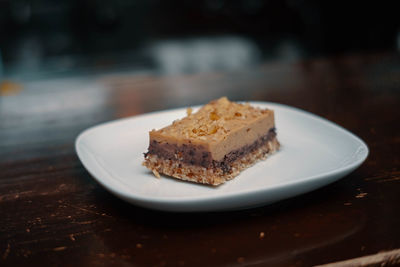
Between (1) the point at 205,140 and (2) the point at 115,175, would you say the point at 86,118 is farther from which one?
(1) the point at 205,140

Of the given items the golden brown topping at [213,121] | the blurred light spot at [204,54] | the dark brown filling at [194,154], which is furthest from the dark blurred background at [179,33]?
the dark brown filling at [194,154]

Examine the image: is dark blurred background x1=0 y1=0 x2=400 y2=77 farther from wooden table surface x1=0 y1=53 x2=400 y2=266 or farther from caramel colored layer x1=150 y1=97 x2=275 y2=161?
caramel colored layer x1=150 y1=97 x2=275 y2=161

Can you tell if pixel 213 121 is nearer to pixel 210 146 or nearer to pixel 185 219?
pixel 210 146

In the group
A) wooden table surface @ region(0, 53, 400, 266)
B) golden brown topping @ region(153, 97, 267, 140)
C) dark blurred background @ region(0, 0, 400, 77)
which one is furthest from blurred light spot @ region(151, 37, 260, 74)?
golden brown topping @ region(153, 97, 267, 140)

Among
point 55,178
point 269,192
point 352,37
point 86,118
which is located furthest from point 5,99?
point 352,37

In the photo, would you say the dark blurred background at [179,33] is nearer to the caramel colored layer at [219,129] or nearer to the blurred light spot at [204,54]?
the blurred light spot at [204,54]

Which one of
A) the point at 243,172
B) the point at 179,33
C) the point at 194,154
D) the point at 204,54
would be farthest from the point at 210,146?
the point at 179,33

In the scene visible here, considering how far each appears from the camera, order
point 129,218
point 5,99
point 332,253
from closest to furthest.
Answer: point 332,253 → point 129,218 → point 5,99
